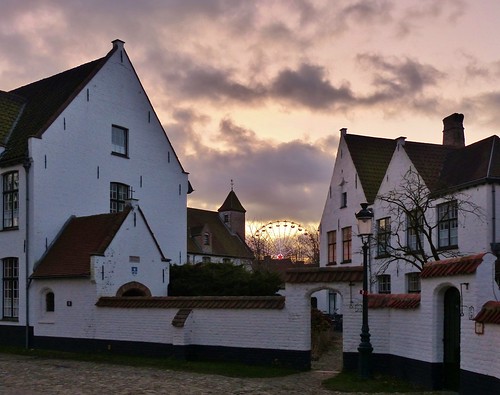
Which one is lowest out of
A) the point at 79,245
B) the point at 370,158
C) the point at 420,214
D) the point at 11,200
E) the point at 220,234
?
the point at 79,245

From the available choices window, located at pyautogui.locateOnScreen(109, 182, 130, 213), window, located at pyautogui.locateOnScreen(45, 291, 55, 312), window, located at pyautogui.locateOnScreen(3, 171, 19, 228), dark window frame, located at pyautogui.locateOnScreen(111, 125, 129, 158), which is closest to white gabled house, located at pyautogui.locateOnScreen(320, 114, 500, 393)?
window, located at pyautogui.locateOnScreen(45, 291, 55, 312)

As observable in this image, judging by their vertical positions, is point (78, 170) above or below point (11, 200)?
above

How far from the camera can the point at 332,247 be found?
36.6 metres

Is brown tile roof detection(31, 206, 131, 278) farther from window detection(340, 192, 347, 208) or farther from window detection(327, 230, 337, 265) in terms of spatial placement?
window detection(327, 230, 337, 265)

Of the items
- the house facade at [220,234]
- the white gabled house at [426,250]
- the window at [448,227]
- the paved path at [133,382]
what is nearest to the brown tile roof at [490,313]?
the white gabled house at [426,250]

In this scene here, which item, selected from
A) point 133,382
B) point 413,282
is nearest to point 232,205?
point 413,282

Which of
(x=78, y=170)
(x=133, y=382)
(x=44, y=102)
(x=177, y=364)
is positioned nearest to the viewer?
(x=133, y=382)

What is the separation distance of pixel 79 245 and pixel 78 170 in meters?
3.86

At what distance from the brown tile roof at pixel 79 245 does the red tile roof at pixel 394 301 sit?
Answer: 33.4 ft

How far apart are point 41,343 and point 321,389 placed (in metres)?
13.6

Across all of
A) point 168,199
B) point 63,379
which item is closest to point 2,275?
point 168,199

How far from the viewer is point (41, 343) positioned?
23797 millimetres

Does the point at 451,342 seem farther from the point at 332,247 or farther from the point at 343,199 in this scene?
the point at 332,247

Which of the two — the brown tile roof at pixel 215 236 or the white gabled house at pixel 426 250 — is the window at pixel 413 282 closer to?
the white gabled house at pixel 426 250
